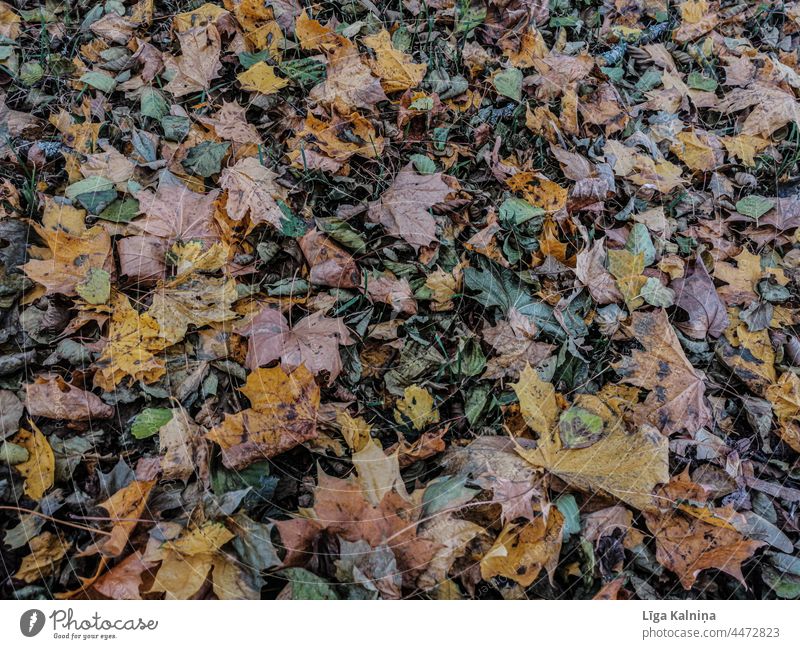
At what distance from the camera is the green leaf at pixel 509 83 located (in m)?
2.41

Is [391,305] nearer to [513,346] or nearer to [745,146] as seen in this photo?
[513,346]

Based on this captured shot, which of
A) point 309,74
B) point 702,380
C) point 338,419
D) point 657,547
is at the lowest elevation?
point 657,547

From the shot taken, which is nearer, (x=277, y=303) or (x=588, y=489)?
(x=588, y=489)

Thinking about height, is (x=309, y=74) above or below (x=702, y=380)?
above

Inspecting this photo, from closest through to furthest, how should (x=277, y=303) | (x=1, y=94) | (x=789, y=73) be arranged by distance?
(x=277, y=303), (x=1, y=94), (x=789, y=73)

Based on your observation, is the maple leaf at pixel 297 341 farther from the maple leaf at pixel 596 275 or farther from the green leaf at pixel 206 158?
the maple leaf at pixel 596 275

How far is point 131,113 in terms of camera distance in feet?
7.39

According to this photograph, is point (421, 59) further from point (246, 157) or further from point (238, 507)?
point (238, 507)

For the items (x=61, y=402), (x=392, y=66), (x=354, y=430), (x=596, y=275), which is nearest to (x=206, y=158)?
(x=392, y=66)

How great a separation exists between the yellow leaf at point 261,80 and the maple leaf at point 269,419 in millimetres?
1290

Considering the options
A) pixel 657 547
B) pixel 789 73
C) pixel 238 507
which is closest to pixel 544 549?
pixel 657 547

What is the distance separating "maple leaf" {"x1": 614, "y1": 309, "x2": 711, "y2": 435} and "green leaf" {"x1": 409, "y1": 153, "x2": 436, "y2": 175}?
97 cm

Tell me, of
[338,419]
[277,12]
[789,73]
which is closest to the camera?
[338,419]

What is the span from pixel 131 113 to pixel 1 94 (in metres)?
0.55
